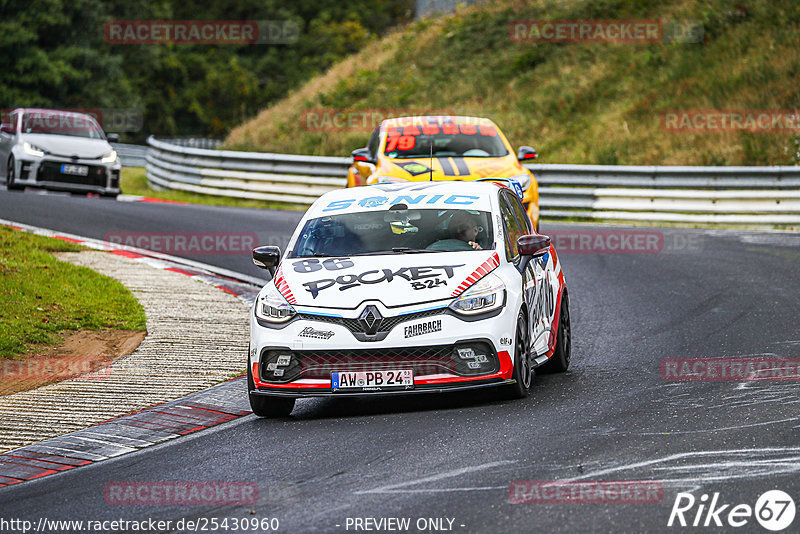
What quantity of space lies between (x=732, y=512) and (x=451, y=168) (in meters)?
10.7

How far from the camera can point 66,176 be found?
2498 centimetres

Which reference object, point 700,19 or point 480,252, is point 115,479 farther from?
point 700,19

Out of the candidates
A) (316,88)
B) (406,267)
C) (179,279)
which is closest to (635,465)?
(406,267)

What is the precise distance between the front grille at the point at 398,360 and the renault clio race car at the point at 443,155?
775cm

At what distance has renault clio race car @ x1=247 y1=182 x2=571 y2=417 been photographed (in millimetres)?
8195

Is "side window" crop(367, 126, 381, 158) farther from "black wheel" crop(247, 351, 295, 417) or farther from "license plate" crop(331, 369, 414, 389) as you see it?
"license plate" crop(331, 369, 414, 389)

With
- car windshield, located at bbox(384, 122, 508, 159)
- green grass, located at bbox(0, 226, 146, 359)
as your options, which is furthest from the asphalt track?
car windshield, located at bbox(384, 122, 508, 159)

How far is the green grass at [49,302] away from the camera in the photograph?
1109 centimetres

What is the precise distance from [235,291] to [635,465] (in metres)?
8.45

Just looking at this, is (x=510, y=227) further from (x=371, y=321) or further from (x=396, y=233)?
(x=371, y=321)

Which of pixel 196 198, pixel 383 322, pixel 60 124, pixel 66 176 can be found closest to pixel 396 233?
pixel 383 322

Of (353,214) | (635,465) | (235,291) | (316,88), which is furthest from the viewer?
(316,88)

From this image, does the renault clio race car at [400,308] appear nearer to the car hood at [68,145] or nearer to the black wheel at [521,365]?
the black wheel at [521,365]

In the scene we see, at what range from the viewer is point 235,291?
14375 mm
